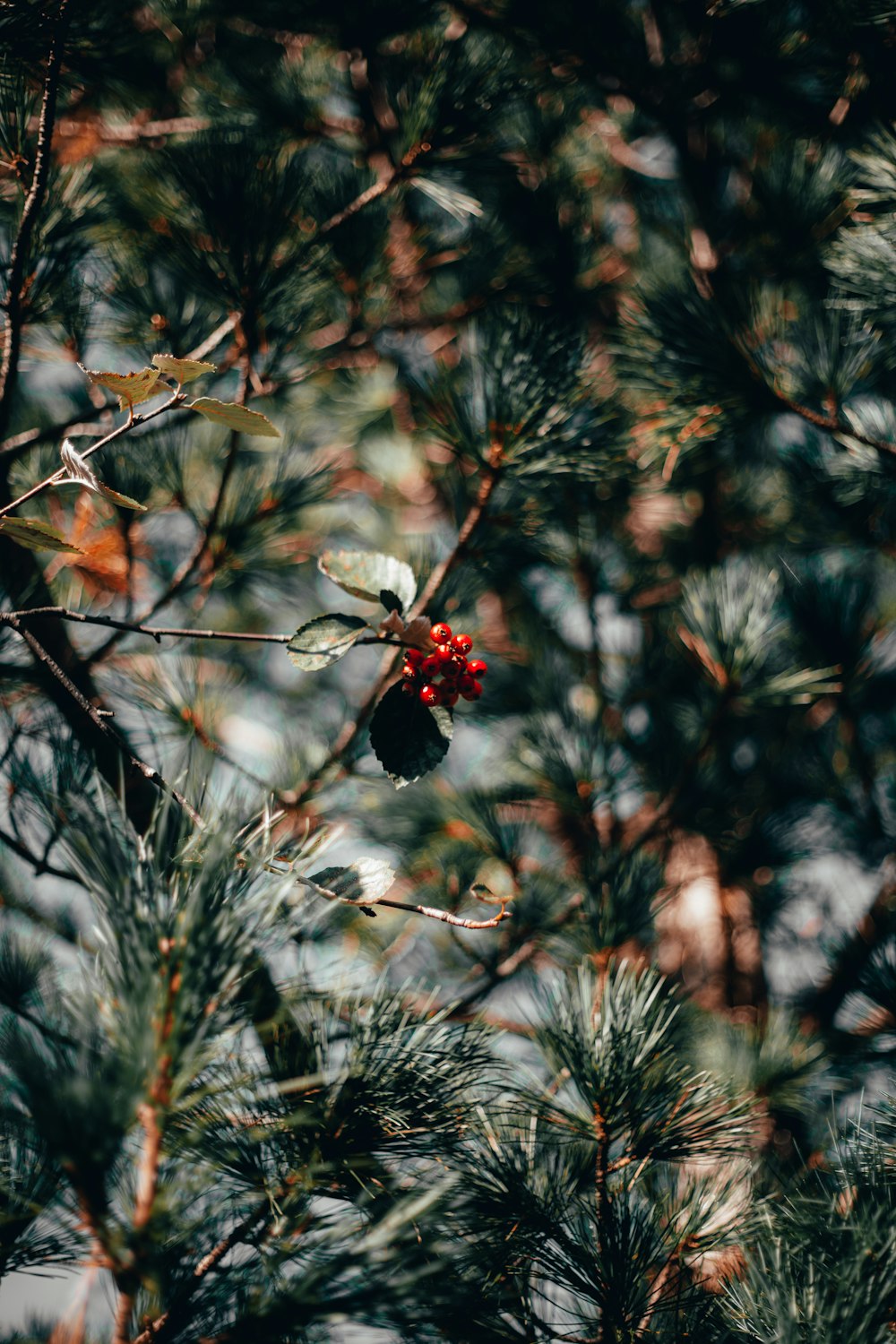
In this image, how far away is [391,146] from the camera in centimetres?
83

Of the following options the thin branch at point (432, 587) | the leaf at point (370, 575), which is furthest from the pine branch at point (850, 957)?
the leaf at point (370, 575)

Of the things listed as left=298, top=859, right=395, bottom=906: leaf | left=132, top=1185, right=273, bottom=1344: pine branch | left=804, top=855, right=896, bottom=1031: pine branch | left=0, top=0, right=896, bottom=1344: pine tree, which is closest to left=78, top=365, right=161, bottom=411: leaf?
left=0, top=0, right=896, bottom=1344: pine tree

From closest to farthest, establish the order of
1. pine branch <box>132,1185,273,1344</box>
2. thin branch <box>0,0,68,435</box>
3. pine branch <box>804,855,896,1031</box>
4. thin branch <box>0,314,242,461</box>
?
pine branch <box>132,1185,273,1344</box> < thin branch <box>0,0,68,435</box> < thin branch <box>0,314,242,461</box> < pine branch <box>804,855,896,1031</box>

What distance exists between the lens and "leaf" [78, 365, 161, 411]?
1.17ft

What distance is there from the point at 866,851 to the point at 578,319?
0.85m

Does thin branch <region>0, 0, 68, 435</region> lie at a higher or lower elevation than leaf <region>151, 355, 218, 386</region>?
higher

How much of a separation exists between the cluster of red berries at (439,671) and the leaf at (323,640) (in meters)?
0.04

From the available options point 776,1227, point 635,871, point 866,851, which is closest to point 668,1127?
point 776,1227

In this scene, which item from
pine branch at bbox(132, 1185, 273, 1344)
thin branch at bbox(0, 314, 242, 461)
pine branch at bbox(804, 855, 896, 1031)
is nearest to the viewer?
pine branch at bbox(132, 1185, 273, 1344)

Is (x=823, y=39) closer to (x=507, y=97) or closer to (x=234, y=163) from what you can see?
(x=507, y=97)

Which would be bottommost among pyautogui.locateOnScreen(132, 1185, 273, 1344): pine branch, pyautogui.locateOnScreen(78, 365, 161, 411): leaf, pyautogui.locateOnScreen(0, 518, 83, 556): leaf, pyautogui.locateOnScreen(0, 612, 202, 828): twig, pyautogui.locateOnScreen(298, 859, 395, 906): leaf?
pyautogui.locateOnScreen(132, 1185, 273, 1344): pine branch

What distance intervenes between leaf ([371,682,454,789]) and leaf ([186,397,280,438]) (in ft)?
0.52

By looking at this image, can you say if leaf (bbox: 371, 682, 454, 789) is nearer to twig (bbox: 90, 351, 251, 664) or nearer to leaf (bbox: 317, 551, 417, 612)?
leaf (bbox: 317, 551, 417, 612)

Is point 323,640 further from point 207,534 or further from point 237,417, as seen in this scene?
point 207,534
